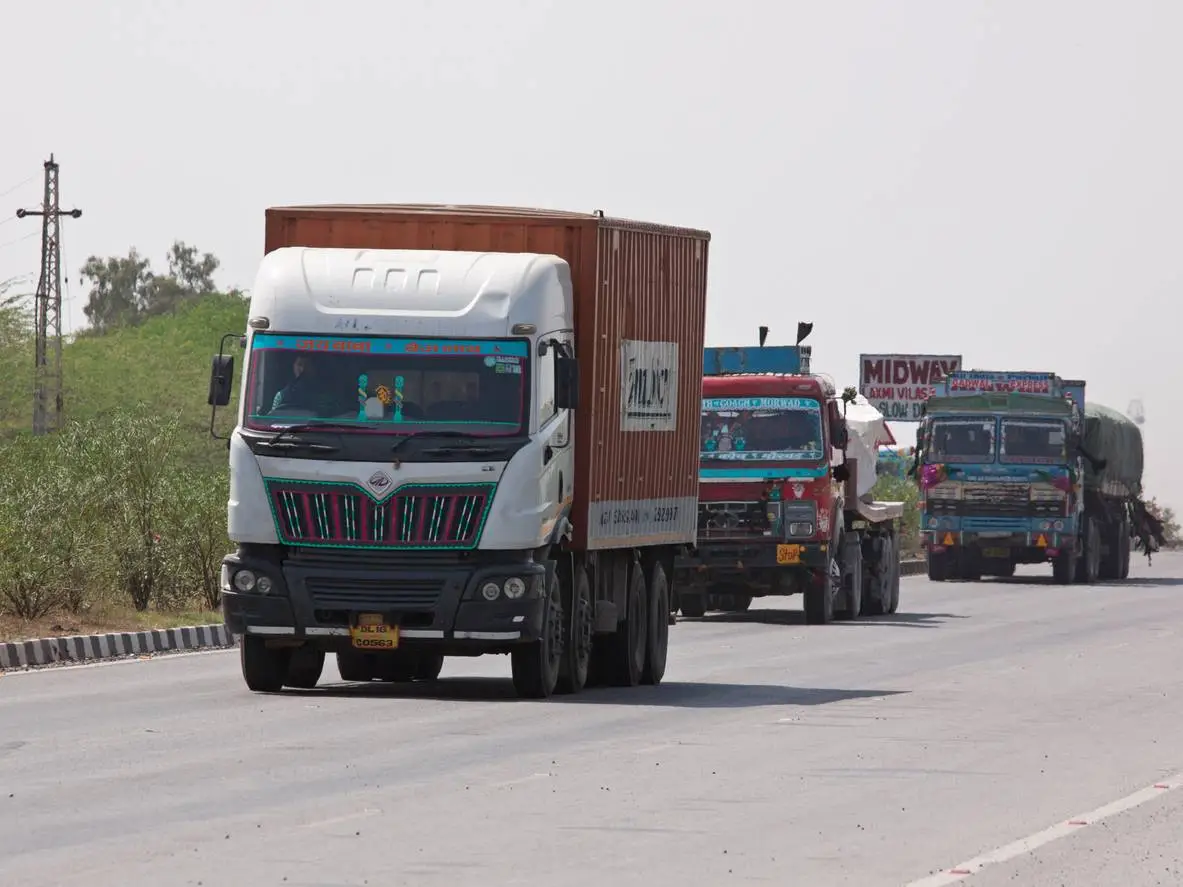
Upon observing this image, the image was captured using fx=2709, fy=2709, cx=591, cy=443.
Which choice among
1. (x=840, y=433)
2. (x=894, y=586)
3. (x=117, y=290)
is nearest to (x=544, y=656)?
(x=840, y=433)

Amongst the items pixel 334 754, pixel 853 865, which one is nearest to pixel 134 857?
pixel 853 865

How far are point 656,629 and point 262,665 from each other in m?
3.64

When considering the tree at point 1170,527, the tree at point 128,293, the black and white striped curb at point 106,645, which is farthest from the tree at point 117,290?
the black and white striped curb at point 106,645

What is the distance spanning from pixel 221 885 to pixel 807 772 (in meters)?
5.31

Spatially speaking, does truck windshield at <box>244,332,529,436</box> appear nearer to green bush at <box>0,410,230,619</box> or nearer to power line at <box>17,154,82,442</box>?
green bush at <box>0,410,230,619</box>

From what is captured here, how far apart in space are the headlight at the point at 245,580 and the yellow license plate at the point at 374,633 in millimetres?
780

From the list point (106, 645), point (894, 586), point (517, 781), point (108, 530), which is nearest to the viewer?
point (517, 781)

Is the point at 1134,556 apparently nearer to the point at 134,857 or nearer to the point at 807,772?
the point at 807,772

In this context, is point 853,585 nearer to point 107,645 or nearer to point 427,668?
point 107,645

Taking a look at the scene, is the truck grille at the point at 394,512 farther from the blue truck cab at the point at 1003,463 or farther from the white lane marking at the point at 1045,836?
the blue truck cab at the point at 1003,463

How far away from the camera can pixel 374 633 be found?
18750mm

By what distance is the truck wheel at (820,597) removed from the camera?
32875mm

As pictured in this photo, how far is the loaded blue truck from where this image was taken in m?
45.7

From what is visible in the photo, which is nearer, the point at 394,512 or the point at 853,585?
the point at 394,512
